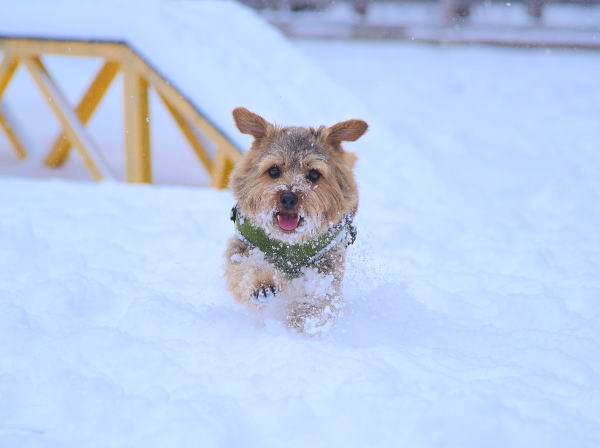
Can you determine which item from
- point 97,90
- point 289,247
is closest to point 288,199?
point 289,247

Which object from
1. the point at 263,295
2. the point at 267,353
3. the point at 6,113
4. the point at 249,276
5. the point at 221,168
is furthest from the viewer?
the point at 6,113

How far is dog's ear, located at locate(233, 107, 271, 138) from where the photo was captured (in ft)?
10.9

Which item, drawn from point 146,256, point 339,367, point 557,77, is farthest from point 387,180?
point 557,77

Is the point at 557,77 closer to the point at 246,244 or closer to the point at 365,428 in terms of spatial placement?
the point at 246,244

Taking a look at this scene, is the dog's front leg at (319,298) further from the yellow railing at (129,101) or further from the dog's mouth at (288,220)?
the yellow railing at (129,101)

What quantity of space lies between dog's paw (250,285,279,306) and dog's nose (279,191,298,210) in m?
0.41

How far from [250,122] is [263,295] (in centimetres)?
96

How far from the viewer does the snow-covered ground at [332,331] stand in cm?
223

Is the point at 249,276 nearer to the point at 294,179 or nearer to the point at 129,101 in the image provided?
the point at 294,179

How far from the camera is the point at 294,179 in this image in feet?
10.2

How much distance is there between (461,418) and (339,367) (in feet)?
1.83

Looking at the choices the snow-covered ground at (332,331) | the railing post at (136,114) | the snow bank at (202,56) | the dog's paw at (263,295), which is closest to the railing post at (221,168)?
the snow bank at (202,56)

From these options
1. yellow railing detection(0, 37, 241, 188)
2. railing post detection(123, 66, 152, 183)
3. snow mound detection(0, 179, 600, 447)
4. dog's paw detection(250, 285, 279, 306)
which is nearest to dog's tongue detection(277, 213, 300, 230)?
dog's paw detection(250, 285, 279, 306)

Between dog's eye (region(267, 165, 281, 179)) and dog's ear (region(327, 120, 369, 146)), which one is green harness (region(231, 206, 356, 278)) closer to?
dog's eye (region(267, 165, 281, 179))
